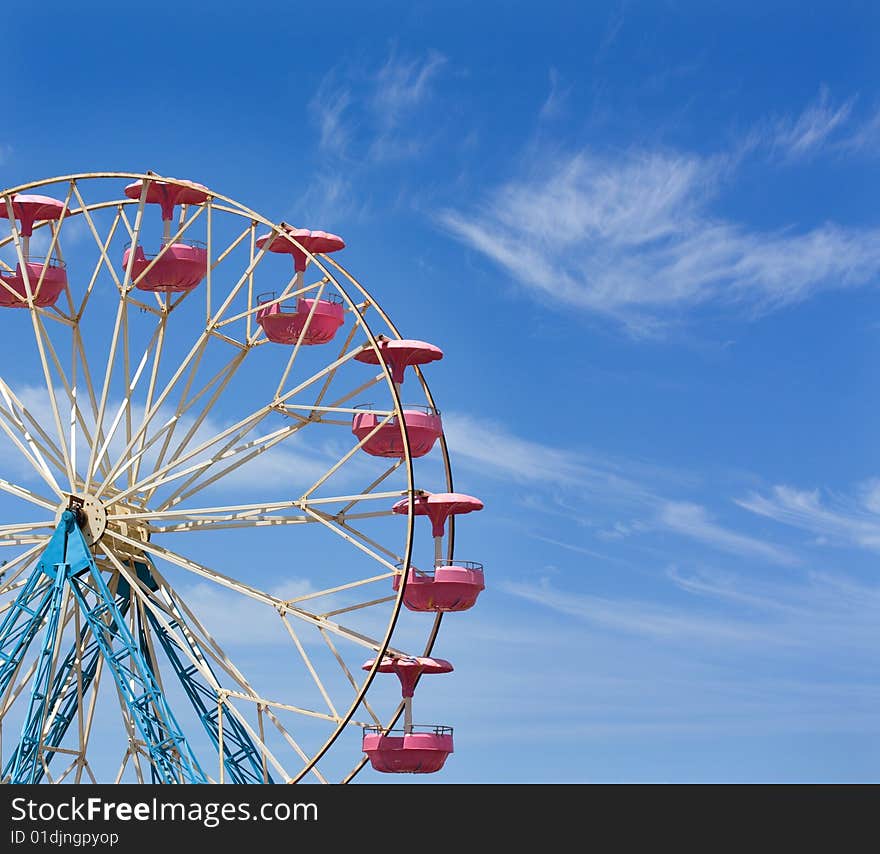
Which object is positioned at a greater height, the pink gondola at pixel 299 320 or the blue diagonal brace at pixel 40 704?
the pink gondola at pixel 299 320

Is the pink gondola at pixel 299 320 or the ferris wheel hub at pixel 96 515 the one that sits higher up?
the pink gondola at pixel 299 320

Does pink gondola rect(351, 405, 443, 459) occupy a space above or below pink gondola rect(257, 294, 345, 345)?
below

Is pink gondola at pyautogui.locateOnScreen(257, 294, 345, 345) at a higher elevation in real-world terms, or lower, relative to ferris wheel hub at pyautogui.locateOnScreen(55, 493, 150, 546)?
higher

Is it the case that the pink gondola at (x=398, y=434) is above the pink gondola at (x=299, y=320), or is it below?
below

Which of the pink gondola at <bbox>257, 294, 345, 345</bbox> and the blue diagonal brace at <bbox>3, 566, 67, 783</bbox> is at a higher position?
the pink gondola at <bbox>257, 294, 345, 345</bbox>
